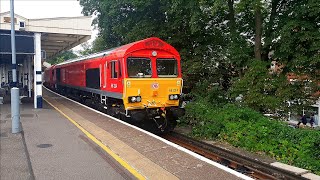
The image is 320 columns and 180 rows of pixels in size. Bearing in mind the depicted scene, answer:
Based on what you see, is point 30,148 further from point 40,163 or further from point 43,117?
point 43,117

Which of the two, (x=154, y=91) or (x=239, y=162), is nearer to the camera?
(x=239, y=162)

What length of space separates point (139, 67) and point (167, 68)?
48.5 inches

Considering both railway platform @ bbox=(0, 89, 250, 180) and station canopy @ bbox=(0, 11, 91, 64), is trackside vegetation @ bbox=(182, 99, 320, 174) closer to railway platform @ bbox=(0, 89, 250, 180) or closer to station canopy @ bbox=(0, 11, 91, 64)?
railway platform @ bbox=(0, 89, 250, 180)

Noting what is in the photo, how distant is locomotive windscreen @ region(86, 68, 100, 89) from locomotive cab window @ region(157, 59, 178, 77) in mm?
3755

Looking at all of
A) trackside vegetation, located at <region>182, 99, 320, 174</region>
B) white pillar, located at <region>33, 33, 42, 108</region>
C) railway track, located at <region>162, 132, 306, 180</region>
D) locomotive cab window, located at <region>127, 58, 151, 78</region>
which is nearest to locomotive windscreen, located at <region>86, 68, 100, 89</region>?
white pillar, located at <region>33, 33, 42, 108</region>

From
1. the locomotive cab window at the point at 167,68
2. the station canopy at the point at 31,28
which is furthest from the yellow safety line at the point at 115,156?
the station canopy at the point at 31,28

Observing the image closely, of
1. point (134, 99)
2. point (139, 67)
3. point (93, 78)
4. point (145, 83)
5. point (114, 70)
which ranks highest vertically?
point (139, 67)

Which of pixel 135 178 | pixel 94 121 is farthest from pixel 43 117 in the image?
pixel 135 178

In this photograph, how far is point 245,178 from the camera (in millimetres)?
5758

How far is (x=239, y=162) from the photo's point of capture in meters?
9.11

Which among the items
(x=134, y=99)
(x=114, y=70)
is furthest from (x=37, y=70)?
(x=134, y=99)

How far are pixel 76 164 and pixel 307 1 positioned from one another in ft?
32.4

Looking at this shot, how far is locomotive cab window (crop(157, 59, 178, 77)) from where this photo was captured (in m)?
12.1

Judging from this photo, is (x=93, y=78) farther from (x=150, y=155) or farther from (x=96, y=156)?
(x=150, y=155)
